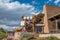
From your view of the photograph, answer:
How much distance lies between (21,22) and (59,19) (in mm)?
11551

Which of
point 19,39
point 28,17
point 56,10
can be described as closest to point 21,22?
point 28,17

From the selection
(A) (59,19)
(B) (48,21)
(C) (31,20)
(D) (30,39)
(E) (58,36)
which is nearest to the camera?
(E) (58,36)

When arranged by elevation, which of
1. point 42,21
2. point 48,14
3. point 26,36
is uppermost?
point 48,14

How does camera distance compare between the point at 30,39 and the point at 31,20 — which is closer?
the point at 30,39

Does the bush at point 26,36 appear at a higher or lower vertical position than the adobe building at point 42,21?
lower

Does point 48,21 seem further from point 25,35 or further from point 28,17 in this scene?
point 25,35

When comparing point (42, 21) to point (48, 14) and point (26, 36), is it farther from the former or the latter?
point (26, 36)

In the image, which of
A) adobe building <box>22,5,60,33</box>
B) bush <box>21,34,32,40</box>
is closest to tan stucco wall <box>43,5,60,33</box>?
adobe building <box>22,5,60,33</box>

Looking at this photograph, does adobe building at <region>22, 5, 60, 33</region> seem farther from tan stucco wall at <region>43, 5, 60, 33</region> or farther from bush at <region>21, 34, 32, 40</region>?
bush at <region>21, 34, 32, 40</region>

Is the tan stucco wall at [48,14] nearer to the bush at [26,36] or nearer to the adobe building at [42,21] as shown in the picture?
the adobe building at [42,21]

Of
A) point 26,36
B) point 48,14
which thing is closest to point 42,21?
point 48,14

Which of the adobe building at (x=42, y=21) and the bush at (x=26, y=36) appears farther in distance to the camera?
the adobe building at (x=42, y=21)

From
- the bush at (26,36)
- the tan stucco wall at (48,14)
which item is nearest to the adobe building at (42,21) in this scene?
the tan stucco wall at (48,14)

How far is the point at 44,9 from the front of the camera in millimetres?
40000
